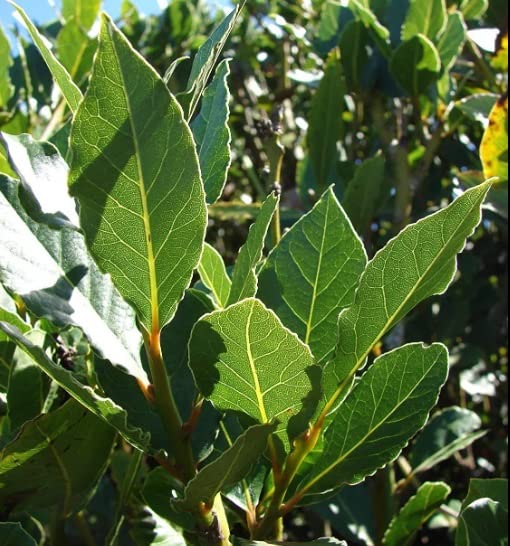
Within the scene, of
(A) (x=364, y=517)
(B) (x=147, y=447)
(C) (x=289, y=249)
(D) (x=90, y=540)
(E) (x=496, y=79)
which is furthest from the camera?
(E) (x=496, y=79)

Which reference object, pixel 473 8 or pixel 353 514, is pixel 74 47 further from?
pixel 353 514

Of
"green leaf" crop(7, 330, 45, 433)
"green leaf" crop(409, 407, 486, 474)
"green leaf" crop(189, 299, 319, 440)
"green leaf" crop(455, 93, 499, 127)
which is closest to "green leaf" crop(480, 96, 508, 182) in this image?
"green leaf" crop(455, 93, 499, 127)

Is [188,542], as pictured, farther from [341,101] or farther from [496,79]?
[496,79]

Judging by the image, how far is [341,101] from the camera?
155 cm

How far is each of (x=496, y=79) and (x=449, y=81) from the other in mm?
196

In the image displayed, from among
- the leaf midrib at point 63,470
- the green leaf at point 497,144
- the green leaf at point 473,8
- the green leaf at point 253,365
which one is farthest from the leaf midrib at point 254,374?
the green leaf at point 473,8

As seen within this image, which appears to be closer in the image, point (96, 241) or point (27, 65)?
point (96, 241)

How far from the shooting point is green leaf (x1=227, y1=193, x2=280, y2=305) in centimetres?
73

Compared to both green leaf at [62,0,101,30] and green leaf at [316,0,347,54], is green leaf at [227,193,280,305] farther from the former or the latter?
green leaf at [62,0,101,30]

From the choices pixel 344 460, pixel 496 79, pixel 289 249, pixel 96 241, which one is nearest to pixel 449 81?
pixel 496 79

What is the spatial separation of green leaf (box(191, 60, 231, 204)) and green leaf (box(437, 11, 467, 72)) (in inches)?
33.0

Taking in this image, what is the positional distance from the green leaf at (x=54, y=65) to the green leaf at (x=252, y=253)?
21 centimetres

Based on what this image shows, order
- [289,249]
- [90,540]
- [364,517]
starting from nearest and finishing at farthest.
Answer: [289,249] → [90,540] → [364,517]

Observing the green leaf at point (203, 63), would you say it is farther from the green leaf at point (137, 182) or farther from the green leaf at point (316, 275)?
the green leaf at point (316, 275)
